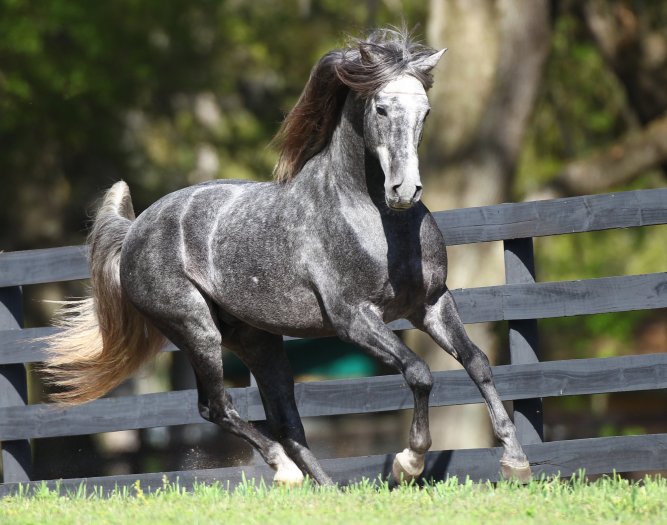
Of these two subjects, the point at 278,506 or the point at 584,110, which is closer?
the point at 278,506

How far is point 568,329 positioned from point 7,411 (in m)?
18.2

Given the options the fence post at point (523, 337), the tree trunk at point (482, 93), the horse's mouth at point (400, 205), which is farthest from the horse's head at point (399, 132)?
the tree trunk at point (482, 93)

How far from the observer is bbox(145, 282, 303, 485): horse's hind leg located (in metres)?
5.83

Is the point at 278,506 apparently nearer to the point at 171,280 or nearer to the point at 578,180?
the point at 171,280

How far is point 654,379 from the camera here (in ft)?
19.5

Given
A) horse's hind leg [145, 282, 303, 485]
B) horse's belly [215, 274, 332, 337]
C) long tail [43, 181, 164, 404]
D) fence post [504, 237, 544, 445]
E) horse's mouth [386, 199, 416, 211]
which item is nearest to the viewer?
horse's mouth [386, 199, 416, 211]

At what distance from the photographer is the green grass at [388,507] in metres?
4.22

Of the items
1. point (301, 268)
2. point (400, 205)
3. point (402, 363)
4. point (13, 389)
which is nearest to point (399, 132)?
point (400, 205)

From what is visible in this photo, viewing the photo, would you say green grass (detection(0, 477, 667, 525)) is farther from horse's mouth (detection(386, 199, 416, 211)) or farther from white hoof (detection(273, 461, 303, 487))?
horse's mouth (detection(386, 199, 416, 211))

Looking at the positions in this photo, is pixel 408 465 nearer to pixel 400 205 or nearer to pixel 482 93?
pixel 400 205

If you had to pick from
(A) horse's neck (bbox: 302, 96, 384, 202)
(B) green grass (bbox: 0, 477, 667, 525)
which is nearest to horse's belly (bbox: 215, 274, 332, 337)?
(A) horse's neck (bbox: 302, 96, 384, 202)

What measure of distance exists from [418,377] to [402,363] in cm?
11

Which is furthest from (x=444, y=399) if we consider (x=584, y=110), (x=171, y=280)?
(x=584, y=110)

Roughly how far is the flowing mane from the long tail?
119cm
